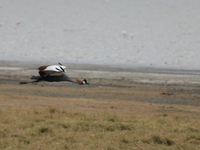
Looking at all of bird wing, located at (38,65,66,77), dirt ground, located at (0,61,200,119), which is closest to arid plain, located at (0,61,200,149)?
dirt ground, located at (0,61,200,119)

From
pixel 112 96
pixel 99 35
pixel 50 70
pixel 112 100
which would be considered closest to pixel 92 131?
pixel 112 100

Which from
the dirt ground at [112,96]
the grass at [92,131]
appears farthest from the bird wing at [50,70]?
the grass at [92,131]

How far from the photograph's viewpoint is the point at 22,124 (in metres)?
12.7

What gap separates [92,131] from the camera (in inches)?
480

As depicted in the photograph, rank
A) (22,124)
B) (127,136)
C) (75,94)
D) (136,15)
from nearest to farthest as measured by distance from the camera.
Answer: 1. (127,136)
2. (22,124)
3. (75,94)
4. (136,15)

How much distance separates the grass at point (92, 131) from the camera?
422 inches

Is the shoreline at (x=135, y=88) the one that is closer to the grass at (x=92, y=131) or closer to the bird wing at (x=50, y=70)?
the bird wing at (x=50, y=70)

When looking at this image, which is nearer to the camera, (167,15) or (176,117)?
(176,117)

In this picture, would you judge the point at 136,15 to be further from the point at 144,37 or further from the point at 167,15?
the point at 144,37

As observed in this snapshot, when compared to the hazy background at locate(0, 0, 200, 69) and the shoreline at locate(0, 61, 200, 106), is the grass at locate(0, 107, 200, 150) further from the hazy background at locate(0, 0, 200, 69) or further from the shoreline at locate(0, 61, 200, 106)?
the hazy background at locate(0, 0, 200, 69)

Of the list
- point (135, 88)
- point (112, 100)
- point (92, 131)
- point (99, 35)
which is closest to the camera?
point (92, 131)

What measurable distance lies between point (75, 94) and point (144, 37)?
5701 cm

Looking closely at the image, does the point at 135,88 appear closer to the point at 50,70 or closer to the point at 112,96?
the point at 112,96

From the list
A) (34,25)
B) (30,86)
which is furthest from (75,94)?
(34,25)
